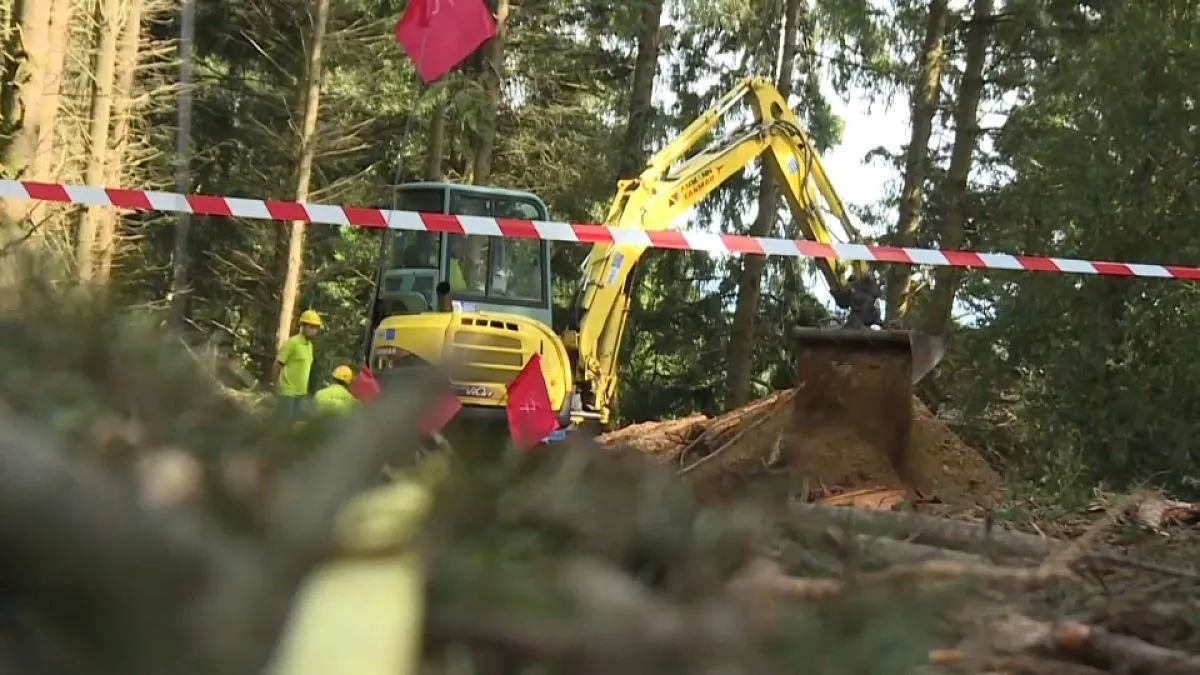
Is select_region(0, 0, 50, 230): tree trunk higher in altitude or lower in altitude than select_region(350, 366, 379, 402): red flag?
higher

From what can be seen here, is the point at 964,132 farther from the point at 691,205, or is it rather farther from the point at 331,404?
the point at 331,404

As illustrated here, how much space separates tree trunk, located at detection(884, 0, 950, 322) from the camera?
52.0 ft

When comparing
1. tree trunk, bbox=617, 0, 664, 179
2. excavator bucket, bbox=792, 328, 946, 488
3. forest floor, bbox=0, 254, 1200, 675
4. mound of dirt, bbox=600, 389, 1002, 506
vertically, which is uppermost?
tree trunk, bbox=617, 0, 664, 179

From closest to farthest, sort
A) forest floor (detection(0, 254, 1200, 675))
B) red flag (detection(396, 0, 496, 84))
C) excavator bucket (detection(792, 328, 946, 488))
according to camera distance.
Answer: forest floor (detection(0, 254, 1200, 675)) < red flag (detection(396, 0, 496, 84)) < excavator bucket (detection(792, 328, 946, 488))

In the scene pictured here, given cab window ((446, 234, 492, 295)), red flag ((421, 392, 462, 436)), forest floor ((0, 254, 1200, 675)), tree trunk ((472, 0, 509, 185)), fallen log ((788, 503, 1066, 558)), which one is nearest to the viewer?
forest floor ((0, 254, 1200, 675))

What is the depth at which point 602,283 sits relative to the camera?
9656mm

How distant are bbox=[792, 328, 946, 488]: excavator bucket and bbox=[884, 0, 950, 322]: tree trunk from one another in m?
Result: 7.92

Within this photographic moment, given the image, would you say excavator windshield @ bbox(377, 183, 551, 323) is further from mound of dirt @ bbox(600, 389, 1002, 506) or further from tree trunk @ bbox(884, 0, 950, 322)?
tree trunk @ bbox(884, 0, 950, 322)

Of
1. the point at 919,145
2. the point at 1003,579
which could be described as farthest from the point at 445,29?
the point at 919,145

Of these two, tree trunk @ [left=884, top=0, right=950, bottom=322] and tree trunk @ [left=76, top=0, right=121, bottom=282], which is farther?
tree trunk @ [left=884, top=0, right=950, bottom=322]

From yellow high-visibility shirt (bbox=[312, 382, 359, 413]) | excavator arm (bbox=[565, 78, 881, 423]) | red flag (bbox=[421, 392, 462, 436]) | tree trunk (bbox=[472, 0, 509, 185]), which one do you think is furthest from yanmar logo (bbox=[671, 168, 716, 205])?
red flag (bbox=[421, 392, 462, 436])

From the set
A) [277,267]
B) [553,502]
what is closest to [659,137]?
[277,267]

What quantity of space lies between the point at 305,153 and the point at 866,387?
10401 millimetres

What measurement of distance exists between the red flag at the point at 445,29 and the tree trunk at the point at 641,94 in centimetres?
1051
